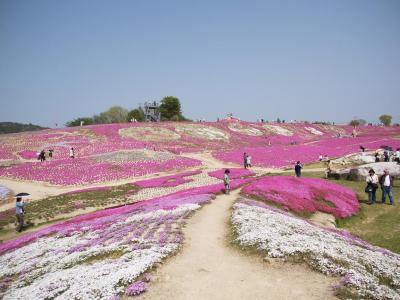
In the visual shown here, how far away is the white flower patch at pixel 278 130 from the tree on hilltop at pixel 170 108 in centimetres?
4551

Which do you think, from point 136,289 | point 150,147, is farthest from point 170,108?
point 136,289

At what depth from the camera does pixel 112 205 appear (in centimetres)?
3591

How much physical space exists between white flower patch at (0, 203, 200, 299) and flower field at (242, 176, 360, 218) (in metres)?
10.1

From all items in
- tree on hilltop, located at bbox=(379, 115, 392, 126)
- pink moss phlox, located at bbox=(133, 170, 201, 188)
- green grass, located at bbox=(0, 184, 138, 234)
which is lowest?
green grass, located at bbox=(0, 184, 138, 234)

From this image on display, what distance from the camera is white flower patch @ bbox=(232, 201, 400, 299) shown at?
44.1 ft

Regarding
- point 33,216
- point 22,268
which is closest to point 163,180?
point 33,216

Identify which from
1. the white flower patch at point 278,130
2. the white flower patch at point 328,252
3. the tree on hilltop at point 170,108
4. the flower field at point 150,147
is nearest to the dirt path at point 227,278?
the white flower patch at point 328,252

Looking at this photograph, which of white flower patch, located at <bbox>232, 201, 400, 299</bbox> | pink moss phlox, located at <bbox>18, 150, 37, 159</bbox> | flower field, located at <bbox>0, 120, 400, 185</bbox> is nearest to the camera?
white flower patch, located at <bbox>232, 201, 400, 299</bbox>

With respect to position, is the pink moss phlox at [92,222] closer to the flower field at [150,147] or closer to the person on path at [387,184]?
the person on path at [387,184]

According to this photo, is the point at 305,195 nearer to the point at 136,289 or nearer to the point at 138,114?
the point at 136,289

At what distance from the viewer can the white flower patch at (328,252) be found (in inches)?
529

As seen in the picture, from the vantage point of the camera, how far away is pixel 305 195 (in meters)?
32.0

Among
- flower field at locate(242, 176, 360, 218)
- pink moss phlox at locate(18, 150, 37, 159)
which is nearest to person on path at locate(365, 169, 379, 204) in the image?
flower field at locate(242, 176, 360, 218)

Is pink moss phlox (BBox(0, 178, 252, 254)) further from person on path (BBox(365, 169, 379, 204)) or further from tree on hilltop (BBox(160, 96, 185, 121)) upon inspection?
tree on hilltop (BBox(160, 96, 185, 121))
